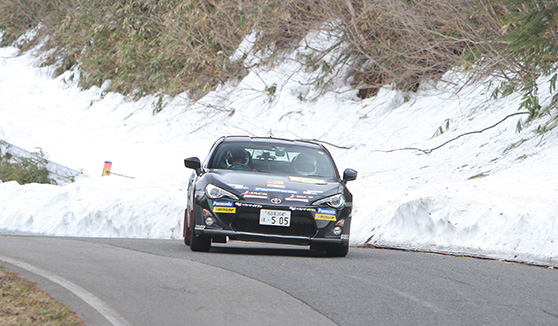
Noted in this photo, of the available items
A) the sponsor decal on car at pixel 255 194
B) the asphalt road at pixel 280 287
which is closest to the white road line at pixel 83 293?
the asphalt road at pixel 280 287

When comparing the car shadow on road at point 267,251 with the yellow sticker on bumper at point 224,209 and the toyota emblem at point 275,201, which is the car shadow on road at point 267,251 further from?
the toyota emblem at point 275,201

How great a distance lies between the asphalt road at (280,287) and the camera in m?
6.84

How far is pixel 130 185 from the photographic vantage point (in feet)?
64.3

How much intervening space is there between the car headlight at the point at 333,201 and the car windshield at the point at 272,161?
2.46ft

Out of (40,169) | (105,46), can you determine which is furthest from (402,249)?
(105,46)

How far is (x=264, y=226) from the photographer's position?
10242 mm

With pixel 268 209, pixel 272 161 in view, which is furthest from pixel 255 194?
pixel 272 161

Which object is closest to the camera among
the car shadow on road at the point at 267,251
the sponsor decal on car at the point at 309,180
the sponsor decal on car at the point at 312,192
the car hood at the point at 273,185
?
the car hood at the point at 273,185

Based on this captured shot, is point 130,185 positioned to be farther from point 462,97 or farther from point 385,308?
point 385,308

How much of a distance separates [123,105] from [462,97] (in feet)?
51.1

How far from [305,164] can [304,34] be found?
15.6 metres

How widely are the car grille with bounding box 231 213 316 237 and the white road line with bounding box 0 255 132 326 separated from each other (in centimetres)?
253

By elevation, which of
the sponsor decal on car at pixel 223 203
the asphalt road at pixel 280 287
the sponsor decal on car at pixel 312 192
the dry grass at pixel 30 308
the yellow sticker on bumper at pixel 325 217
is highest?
the sponsor decal on car at pixel 312 192

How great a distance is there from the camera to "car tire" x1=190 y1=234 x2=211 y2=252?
10816mm
